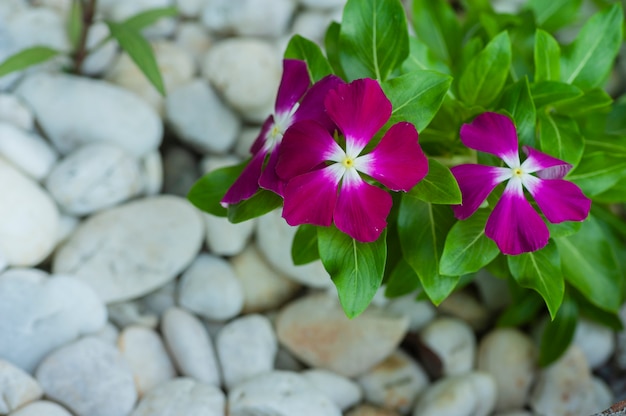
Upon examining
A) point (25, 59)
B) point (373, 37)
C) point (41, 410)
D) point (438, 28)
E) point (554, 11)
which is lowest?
point (41, 410)

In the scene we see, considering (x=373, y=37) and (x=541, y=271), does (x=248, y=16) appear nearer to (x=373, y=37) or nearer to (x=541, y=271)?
(x=373, y=37)

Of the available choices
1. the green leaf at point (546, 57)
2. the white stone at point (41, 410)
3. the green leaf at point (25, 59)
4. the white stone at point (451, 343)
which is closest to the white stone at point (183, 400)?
the white stone at point (41, 410)

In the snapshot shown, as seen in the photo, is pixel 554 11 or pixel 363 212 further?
pixel 554 11

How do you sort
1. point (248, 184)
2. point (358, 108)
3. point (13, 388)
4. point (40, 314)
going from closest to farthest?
1. point (358, 108)
2. point (248, 184)
3. point (13, 388)
4. point (40, 314)

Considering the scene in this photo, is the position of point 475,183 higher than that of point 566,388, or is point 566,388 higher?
point 475,183

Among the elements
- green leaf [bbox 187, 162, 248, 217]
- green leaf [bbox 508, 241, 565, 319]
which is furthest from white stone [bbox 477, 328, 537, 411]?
green leaf [bbox 187, 162, 248, 217]

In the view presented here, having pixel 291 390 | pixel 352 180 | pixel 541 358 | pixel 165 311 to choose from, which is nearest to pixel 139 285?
pixel 165 311

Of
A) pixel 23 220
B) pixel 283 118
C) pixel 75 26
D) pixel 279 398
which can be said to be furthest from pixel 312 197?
pixel 75 26

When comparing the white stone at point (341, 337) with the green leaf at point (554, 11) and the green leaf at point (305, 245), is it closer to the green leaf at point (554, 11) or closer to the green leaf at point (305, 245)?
the green leaf at point (305, 245)
